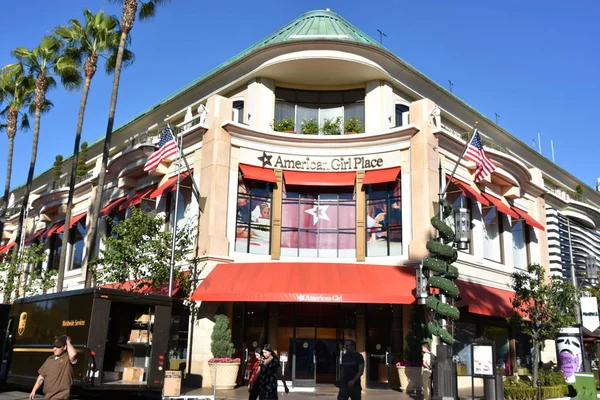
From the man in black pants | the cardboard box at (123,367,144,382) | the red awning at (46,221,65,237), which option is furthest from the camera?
the red awning at (46,221,65,237)

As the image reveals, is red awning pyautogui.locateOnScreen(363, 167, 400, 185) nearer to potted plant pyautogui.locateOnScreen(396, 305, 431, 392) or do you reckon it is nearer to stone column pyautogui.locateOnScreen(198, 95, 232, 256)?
potted plant pyautogui.locateOnScreen(396, 305, 431, 392)

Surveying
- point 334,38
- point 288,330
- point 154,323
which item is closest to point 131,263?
point 288,330

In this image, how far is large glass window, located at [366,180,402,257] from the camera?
25312mm

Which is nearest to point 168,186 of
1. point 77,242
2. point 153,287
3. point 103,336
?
point 153,287

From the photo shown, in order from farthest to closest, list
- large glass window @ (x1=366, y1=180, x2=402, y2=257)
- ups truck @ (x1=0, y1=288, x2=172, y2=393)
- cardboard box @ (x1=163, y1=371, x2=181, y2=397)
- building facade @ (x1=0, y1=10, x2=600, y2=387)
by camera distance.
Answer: large glass window @ (x1=366, y1=180, x2=402, y2=257) → building facade @ (x1=0, y1=10, x2=600, y2=387) → cardboard box @ (x1=163, y1=371, x2=181, y2=397) → ups truck @ (x1=0, y1=288, x2=172, y2=393)

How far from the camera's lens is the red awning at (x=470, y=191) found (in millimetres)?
26314

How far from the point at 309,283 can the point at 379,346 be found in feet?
13.5

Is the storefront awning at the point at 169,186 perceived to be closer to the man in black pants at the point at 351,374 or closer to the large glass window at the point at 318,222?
the large glass window at the point at 318,222

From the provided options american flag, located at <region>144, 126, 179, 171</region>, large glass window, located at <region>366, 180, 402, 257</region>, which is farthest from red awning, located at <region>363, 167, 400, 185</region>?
american flag, located at <region>144, 126, 179, 171</region>

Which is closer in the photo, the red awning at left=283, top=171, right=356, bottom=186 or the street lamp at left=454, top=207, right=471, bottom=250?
the street lamp at left=454, top=207, right=471, bottom=250

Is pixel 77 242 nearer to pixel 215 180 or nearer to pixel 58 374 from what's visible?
pixel 215 180

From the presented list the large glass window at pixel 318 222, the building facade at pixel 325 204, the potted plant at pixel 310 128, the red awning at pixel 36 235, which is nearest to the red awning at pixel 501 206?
the building facade at pixel 325 204

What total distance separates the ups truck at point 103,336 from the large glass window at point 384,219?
37.5 ft

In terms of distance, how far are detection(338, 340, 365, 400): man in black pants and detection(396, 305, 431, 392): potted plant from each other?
12.0 metres
